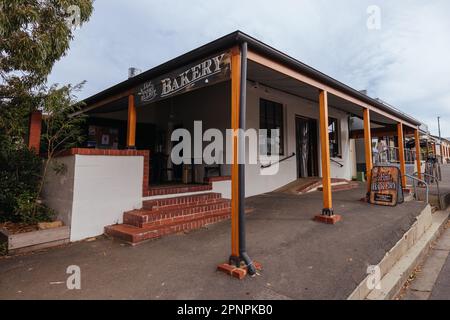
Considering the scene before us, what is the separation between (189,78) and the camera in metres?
3.57

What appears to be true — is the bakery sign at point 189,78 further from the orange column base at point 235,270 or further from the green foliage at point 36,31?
the orange column base at point 235,270

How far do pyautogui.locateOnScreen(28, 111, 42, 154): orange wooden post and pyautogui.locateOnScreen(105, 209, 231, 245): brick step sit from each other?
238cm

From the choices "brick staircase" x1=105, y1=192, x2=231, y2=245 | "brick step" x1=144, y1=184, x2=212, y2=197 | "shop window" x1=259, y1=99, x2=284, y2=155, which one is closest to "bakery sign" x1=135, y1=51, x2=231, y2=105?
"brick step" x1=144, y1=184, x2=212, y2=197

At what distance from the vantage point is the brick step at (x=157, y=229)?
3725 millimetres

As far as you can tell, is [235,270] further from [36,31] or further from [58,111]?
[36,31]

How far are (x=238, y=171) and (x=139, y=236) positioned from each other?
1916 mm

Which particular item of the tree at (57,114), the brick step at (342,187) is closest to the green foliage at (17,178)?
the tree at (57,114)

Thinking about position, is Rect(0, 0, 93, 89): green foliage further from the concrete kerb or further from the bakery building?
the concrete kerb

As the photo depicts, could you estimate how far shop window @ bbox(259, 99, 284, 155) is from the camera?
7.52m

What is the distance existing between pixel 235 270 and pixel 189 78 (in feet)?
8.33

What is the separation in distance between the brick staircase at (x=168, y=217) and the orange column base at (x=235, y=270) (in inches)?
59.9

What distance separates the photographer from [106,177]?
4199 mm
